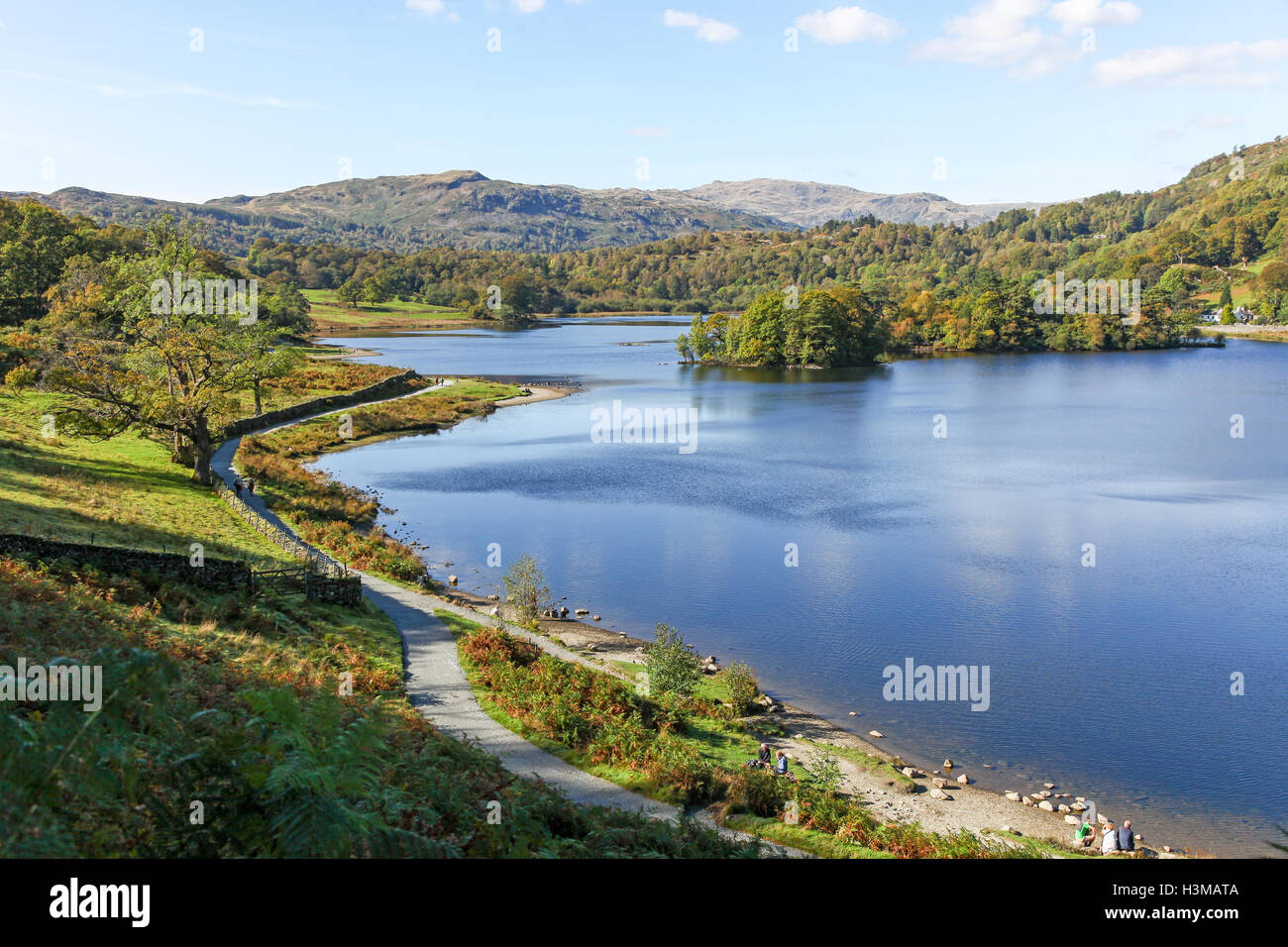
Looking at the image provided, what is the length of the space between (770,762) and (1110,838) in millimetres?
7009

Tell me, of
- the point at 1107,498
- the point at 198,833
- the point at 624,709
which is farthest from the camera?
the point at 1107,498

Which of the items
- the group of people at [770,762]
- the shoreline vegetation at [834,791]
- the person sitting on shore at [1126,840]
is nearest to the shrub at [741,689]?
the shoreline vegetation at [834,791]

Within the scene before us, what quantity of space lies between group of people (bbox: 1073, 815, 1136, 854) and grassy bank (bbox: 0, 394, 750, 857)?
9.14m

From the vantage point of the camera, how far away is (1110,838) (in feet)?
57.4

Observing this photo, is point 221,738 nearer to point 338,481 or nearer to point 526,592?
point 526,592

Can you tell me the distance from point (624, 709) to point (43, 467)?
27961mm

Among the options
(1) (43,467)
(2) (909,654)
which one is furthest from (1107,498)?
(1) (43,467)

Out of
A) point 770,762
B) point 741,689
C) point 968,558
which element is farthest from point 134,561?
point 968,558

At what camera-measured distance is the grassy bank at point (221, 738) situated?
619 centimetres

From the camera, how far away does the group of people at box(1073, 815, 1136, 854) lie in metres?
17.4

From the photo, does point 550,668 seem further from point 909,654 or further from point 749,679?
point 909,654

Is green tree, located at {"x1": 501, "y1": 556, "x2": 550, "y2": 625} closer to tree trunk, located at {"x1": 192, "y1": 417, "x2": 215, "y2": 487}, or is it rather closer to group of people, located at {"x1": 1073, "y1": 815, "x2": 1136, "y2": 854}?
tree trunk, located at {"x1": 192, "y1": 417, "x2": 215, "y2": 487}

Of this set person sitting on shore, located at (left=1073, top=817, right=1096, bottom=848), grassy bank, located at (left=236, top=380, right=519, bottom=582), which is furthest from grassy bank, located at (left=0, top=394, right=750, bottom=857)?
person sitting on shore, located at (left=1073, top=817, right=1096, bottom=848)
